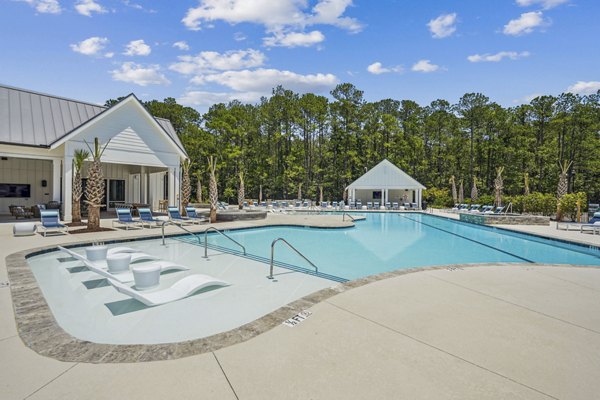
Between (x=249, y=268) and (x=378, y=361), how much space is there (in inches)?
199

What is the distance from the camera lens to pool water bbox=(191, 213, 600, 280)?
29.6 feet

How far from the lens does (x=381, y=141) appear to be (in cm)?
4044

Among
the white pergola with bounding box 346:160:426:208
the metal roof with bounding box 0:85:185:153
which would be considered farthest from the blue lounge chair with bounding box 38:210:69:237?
the white pergola with bounding box 346:160:426:208

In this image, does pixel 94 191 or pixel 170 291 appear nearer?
pixel 170 291

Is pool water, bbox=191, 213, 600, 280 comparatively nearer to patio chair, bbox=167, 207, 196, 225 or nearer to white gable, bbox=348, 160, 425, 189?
patio chair, bbox=167, 207, 196, 225

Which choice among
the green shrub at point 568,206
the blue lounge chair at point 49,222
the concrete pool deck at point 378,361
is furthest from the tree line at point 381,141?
the concrete pool deck at point 378,361

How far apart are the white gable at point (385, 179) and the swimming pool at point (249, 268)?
15.3 metres

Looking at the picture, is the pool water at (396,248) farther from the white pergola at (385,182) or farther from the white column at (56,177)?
the white pergola at (385,182)

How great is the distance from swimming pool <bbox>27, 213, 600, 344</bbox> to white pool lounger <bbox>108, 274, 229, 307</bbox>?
12cm

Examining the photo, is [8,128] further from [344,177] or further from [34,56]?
[344,177]

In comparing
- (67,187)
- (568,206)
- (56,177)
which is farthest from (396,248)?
(56,177)

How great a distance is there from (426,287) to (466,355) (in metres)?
2.38

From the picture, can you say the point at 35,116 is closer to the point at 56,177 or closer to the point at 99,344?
the point at 56,177

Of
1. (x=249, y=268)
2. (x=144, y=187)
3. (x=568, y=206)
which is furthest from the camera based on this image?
(x=144, y=187)
